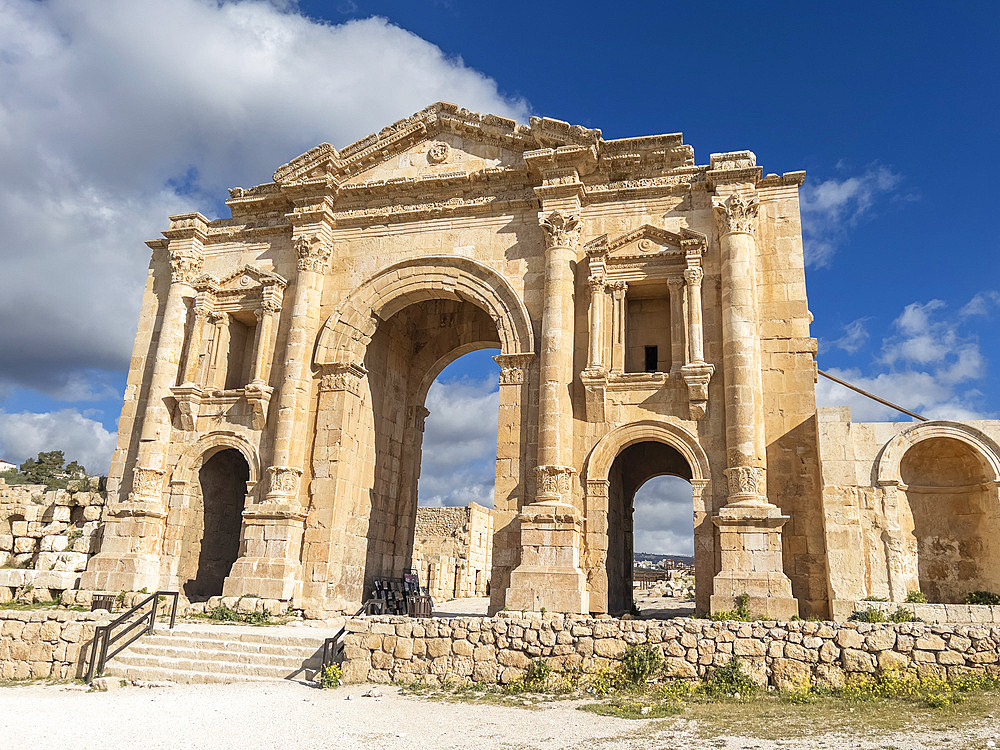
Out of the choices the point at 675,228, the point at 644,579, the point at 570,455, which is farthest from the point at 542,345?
the point at 644,579

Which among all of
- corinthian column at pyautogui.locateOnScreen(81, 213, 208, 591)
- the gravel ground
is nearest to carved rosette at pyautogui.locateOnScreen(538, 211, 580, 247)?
corinthian column at pyautogui.locateOnScreen(81, 213, 208, 591)

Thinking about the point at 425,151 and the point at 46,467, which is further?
the point at 46,467

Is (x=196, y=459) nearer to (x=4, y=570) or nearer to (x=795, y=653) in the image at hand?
(x=4, y=570)

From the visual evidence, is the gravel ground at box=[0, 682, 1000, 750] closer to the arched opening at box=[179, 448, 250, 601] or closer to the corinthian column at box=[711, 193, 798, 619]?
the corinthian column at box=[711, 193, 798, 619]

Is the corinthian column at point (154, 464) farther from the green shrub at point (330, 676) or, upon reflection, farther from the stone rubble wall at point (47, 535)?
the green shrub at point (330, 676)

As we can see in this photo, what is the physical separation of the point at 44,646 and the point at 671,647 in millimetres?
9931

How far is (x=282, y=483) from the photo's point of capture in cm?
1574

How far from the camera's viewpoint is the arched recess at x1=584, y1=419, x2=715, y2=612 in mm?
13484

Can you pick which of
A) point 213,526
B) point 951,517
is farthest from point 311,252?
point 951,517

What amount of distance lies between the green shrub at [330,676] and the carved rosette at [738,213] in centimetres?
1066

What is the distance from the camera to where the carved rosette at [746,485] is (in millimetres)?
13180

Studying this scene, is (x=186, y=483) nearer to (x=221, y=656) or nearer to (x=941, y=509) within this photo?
(x=221, y=656)

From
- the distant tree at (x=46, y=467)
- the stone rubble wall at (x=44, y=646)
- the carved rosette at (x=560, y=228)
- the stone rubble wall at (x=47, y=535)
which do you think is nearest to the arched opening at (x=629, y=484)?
the carved rosette at (x=560, y=228)

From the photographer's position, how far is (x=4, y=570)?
53.7 ft
